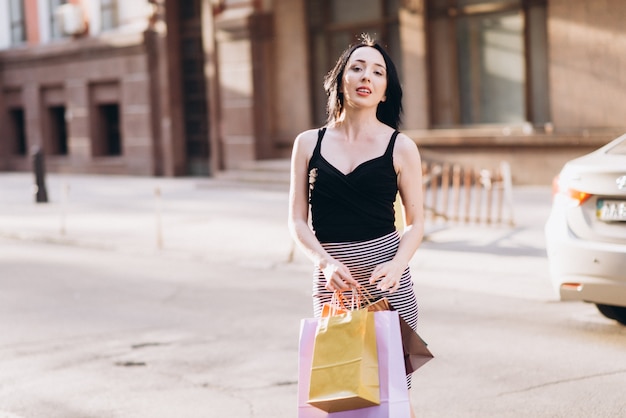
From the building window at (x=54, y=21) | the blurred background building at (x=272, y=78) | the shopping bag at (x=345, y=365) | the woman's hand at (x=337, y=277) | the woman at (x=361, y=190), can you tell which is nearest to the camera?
the shopping bag at (x=345, y=365)

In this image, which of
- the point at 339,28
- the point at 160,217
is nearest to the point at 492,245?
the point at 160,217

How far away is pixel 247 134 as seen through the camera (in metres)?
23.2

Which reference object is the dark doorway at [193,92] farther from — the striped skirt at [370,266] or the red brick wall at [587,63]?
the striped skirt at [370,266]

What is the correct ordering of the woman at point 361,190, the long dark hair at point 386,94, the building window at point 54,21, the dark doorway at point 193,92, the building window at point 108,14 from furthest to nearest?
the building window at point 54,21, the building window at point 108,14, the dark doorway at point 193,92, the long dark hair at point 386,94, the woman at point 361,190

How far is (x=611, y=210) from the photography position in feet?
23.7

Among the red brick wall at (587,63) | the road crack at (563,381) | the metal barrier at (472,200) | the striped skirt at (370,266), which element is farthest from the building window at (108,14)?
the striped skirt at (370,266)

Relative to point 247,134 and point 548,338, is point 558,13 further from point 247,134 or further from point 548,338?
point 548,338

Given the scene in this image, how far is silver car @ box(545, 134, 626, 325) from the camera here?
7133mm

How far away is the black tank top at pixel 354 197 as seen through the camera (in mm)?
4320

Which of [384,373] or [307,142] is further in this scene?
[307,142]

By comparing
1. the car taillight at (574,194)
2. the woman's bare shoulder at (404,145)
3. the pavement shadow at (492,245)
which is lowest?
the pavement shadow at (492,245)

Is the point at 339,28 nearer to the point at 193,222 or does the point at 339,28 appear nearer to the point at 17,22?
the point at 193,222

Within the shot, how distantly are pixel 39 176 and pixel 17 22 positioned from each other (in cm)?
1220

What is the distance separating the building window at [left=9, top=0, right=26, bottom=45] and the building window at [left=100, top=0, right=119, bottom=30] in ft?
14.6
